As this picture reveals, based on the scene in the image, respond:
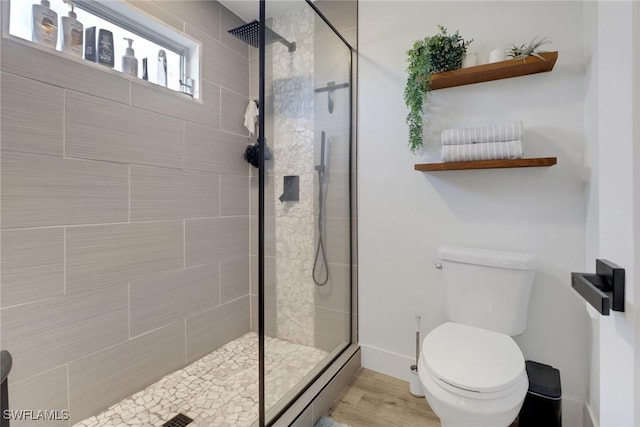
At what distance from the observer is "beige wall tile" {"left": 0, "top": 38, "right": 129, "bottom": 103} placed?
130 cm

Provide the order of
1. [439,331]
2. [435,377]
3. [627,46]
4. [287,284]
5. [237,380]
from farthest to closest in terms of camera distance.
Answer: [237,380] → [287,284] → [439,331] → [435,377] → [627,46]

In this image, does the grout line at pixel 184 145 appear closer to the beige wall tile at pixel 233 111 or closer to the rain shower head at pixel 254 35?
the beige wall tile at pixel 233 111

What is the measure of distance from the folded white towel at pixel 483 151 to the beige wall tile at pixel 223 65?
1.71 meters

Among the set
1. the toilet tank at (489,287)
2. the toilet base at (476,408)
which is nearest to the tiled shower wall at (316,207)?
the toilet tank at (489,287)

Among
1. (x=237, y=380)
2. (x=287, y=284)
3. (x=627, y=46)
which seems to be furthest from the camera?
(x=237, y=380)

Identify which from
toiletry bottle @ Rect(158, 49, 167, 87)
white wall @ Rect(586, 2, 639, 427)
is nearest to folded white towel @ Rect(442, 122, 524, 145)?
white wall @ Rect(586, 2, 639, 427)

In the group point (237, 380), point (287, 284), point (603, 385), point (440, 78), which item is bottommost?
point (237, 380)

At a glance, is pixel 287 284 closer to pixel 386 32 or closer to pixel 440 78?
pixel 440 78

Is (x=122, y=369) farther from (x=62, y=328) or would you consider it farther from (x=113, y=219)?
(x=113, y=219)

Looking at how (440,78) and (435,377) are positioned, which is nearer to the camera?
(435,377)

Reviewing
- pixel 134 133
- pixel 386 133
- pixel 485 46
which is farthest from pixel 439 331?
pixel 134 133

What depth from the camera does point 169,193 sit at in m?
1.95

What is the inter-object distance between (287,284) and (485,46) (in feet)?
5.68

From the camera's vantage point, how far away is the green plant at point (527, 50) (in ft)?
4.81
